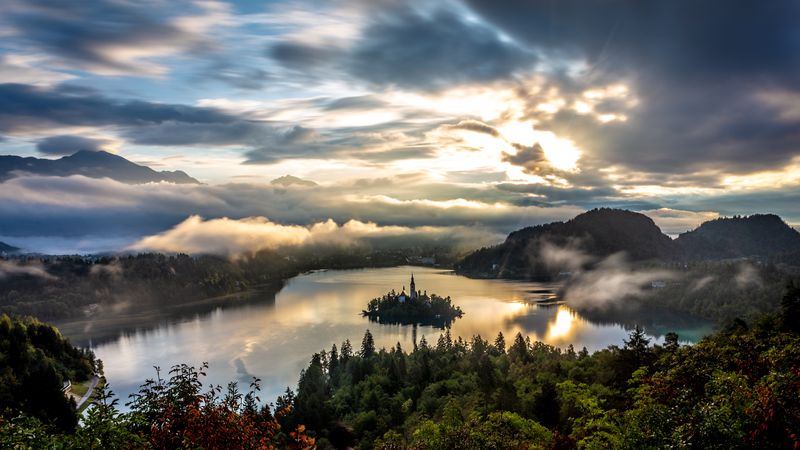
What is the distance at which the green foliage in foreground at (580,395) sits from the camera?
970 cm

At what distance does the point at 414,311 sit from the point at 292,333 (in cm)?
3530

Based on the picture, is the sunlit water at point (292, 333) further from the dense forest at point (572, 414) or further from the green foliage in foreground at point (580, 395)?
the dense forest at point (572, 414)

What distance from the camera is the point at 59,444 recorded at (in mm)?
6742

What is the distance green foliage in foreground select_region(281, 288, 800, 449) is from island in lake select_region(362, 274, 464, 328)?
43.8 m

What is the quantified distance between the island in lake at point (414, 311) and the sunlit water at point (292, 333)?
3803 millimetres

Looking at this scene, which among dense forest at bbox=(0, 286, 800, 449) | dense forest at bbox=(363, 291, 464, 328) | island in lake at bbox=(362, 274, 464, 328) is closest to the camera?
dense forest at bbox=(0, 286, 800, 449)

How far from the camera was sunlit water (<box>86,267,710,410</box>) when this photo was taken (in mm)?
71812

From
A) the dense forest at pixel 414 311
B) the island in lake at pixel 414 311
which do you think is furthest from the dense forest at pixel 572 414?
A: the dense forest at pixel 414 311

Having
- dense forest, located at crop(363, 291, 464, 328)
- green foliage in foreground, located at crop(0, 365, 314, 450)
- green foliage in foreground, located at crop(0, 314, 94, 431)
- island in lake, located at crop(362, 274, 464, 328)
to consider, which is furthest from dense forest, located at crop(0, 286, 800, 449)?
dense forest, located at crop(363, 291, 464, 328)

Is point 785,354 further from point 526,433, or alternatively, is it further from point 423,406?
point 423,406

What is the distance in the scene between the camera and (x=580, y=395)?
2041 cm

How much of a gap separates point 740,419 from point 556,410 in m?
22.1

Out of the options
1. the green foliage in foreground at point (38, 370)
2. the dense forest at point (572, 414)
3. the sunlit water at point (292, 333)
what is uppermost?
the dense forest at point (572, 414)

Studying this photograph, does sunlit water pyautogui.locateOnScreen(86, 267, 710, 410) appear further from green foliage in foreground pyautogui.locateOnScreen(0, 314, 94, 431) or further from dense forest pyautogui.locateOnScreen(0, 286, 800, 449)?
dense forest pyautogui.locateOnScreen(0, 286, 800, 449)
